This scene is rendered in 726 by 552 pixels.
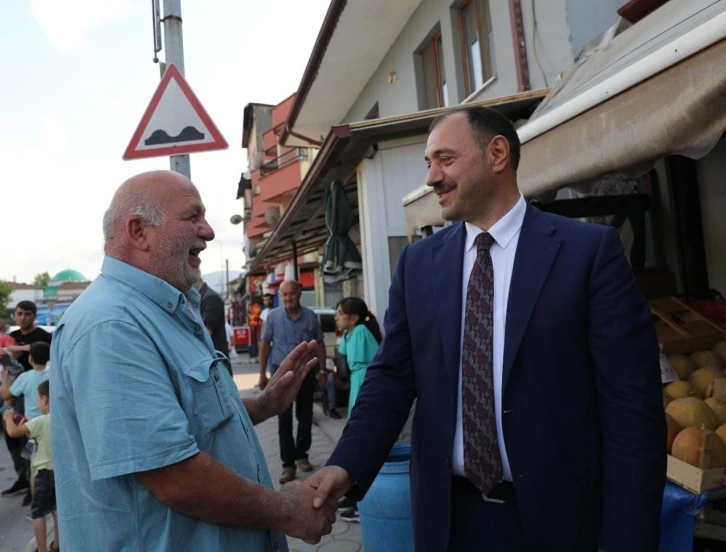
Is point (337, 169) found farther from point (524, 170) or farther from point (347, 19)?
point (524, 170)

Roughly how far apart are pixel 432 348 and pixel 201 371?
0.78 metres

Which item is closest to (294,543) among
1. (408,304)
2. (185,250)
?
(408,304)

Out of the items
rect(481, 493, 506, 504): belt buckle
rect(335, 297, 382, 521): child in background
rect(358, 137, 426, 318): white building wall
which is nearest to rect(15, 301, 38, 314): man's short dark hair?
rect(335, 297, 382, 521): child in background

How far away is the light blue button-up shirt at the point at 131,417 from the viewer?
145 centimetres

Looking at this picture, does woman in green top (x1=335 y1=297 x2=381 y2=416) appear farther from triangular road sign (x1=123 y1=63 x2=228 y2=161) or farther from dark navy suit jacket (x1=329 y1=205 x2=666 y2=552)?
dark navy suit jacket (x1=329 y1=205 x2=666 y2=552)

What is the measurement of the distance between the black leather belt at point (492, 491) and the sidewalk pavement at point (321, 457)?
107 inches

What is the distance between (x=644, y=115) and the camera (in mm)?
2445

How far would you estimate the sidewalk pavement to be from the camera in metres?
4.48

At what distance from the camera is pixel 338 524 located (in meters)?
4.91

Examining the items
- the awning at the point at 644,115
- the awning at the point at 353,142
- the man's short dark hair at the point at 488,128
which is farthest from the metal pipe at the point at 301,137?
the man's short dark hair at the point at 488,128

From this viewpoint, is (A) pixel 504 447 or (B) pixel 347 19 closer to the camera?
(A) pixel 504 447

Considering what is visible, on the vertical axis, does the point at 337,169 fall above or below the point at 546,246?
above

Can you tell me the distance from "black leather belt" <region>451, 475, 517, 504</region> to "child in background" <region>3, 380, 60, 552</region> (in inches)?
133

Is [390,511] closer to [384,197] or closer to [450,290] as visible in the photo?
[450,290]
